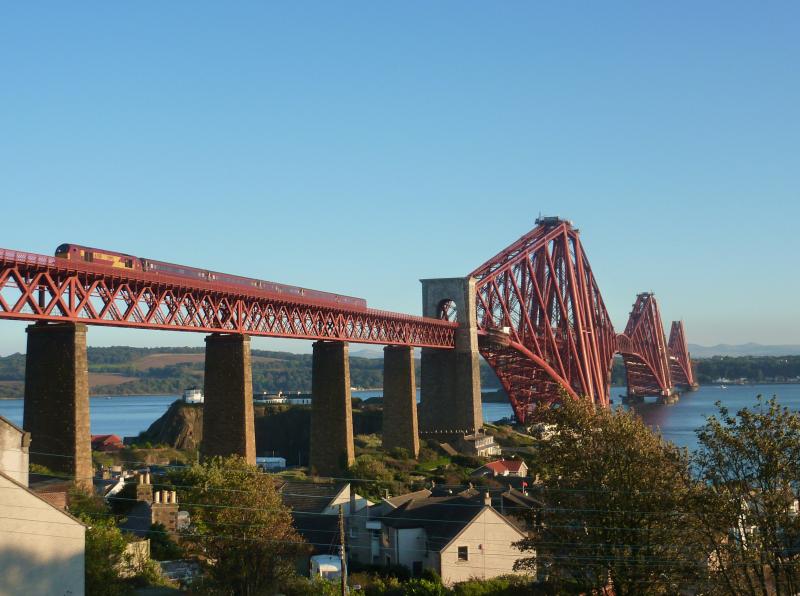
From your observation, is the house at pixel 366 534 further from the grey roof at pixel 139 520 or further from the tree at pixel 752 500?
the tree at pixel 752 500

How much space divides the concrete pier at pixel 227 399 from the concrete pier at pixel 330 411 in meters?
12.5

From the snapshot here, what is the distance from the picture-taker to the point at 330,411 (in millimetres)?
71375

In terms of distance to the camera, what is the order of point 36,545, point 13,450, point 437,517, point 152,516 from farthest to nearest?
1. point 152,516
2. point 437,517
3. point 13,450
4. point 36,545

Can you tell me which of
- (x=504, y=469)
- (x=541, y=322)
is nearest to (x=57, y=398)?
(x=504, y=469)

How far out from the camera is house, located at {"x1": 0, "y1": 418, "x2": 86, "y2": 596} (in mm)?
26766

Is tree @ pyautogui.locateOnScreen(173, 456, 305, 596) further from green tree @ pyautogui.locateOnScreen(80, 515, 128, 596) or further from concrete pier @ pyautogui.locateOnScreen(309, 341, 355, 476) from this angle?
concrete pier @ pyautogui.locateOnScreen(309, 341, 355, 476)

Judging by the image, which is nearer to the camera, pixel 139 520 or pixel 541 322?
pixel 139 520

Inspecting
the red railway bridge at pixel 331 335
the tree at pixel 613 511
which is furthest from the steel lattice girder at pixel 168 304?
the tree at pixel 613 511

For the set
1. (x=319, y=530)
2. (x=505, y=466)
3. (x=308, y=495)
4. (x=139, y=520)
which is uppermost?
(x=308, y=495)

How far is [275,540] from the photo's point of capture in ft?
117

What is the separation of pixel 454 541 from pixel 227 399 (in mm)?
A: 22804

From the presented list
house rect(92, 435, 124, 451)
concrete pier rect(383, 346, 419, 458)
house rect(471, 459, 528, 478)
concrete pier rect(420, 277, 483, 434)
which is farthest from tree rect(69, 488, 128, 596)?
house rect(92, 435, 124, 451)

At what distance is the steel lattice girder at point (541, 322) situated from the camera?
4299 inches

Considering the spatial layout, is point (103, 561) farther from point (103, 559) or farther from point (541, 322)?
point (541, 322)
